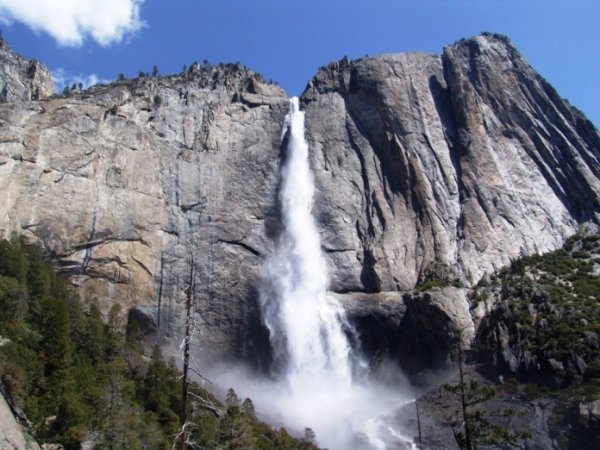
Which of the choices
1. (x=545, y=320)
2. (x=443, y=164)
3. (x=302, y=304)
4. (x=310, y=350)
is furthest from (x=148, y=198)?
(x=545, y=320)

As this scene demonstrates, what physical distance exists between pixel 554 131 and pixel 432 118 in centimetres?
1595

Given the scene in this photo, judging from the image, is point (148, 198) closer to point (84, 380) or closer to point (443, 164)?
point (84, 380)

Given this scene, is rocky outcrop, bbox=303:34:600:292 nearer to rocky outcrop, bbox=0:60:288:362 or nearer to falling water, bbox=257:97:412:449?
falling water, bbox=257:97:412:449

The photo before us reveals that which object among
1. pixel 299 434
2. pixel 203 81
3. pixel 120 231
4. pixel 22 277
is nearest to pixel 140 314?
pixel 120 231

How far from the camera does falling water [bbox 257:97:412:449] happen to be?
176ft

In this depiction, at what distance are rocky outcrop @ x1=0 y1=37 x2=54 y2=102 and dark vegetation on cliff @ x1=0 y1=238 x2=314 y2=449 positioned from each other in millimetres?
42254

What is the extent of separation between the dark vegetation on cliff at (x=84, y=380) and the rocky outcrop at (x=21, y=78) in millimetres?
42254

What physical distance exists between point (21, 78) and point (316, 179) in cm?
5150

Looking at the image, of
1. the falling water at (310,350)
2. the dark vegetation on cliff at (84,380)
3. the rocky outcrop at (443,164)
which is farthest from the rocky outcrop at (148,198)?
the rocky outcrop at (443,164)

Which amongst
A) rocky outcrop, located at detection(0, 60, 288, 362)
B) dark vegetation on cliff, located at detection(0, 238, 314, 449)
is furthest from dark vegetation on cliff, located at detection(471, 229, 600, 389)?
rocky outcrop, located at detection(0, 60, 288, 362)

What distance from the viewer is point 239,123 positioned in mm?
77250

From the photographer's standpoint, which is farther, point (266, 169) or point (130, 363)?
point (266, 169)

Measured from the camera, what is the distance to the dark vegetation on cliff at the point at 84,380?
3506 centimetres

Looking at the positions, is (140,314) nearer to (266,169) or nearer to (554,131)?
(266,169)
